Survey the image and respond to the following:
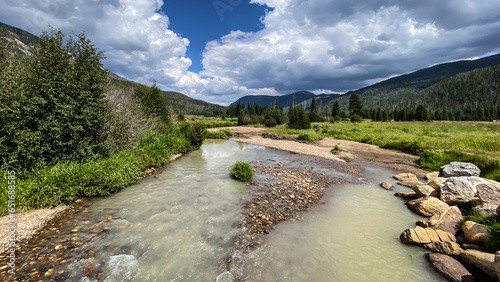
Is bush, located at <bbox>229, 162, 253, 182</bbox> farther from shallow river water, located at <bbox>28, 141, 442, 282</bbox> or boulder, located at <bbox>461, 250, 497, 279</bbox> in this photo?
boulder, located at <bbox>461, 250, 497, 279</bbox>

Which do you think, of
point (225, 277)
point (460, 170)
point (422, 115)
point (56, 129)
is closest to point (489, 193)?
point (460, 170)

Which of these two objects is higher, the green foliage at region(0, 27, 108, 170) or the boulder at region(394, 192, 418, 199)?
the green foliage at region(0, 27, 108, 170)

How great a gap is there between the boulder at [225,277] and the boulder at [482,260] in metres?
6.24

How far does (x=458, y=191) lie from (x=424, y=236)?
4204mm

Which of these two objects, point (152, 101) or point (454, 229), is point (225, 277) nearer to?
point (454, 229)

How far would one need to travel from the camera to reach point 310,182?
12.7m

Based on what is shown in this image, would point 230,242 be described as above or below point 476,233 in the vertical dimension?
below

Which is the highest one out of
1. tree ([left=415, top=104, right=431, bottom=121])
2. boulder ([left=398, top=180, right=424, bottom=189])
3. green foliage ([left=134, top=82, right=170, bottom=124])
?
green foliage ([left=134, top=82, right=170, bottom=124])

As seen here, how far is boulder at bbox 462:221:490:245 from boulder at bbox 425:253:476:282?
1.19 meters

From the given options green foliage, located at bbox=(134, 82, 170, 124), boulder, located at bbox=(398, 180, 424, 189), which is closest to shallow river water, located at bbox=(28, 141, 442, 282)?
boulder, located at bbox=(398, 180, 424, 189)

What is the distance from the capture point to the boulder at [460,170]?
1198cm

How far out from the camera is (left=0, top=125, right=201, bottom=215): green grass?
7.37 m

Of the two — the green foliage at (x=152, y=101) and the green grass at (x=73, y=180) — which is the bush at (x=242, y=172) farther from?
the green foliage at (x=152, y=101)

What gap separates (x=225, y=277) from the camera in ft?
16.6
